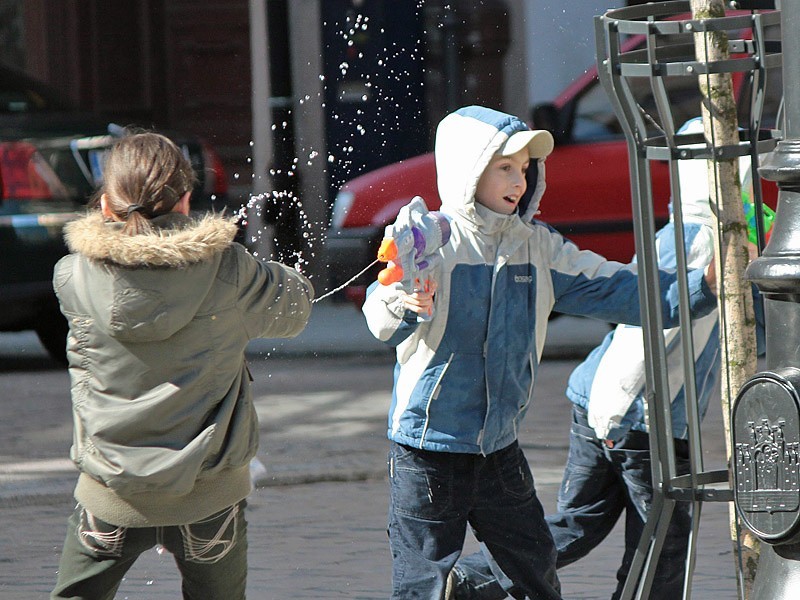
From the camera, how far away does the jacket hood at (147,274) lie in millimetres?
3346

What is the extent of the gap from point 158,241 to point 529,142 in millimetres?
1020

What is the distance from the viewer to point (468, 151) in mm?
3840

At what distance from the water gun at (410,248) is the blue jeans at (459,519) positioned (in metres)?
0.49

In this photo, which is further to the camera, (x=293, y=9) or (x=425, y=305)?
(x=293, y=9)

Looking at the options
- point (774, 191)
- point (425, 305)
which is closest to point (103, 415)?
point (425, 305)

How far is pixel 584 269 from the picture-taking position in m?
3.86

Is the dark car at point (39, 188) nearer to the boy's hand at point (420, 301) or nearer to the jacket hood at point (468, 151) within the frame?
the jacket hood at point (468, 151)

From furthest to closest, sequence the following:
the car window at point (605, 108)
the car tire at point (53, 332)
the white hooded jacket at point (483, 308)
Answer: the car tire at point (53, 332) < the car window at point (605, 108) < the white hooded jacket at point (483, 308)

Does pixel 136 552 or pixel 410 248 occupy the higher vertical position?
pixel 410 248

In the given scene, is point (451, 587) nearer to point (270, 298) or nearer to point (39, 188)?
point (270, 298)

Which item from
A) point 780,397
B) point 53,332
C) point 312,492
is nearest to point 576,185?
point 53,332

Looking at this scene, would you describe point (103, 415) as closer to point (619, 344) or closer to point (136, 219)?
point (136, 219)

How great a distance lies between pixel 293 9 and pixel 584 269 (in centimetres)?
1033

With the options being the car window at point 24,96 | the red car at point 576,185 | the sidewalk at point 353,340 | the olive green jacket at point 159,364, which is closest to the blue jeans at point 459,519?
the olive green jacket at point 159,364
